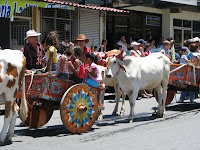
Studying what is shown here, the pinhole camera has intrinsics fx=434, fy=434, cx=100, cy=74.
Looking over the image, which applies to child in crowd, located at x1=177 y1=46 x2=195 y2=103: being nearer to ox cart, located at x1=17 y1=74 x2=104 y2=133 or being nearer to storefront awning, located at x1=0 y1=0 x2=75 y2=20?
ox cart, located at x1=17 y1=74 x2=104 y2=133

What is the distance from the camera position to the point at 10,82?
780 cm

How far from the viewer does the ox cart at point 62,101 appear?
8398mm

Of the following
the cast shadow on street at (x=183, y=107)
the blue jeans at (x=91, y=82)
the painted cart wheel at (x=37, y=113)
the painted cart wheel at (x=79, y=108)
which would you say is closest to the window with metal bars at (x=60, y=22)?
the cast shadow on street at (x=183, y=107)

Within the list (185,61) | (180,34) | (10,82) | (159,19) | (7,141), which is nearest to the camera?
(10,82)

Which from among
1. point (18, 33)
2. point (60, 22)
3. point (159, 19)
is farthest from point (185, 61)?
point (159, 19)

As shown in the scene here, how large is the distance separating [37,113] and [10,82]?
1512 millimetres

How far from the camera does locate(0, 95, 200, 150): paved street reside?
25.7ft

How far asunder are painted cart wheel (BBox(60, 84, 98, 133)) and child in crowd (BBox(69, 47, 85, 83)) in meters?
0.36

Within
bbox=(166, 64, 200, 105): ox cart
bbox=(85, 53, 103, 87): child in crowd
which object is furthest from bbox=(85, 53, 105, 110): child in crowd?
bbox=(166, 64, 200, 105): ox cart

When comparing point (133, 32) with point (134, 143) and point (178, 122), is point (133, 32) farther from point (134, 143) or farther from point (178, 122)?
point (134, 143)

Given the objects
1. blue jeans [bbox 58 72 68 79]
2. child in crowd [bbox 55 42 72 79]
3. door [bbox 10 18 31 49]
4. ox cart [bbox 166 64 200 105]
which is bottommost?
ox cart [bbox 166 64 200 105]

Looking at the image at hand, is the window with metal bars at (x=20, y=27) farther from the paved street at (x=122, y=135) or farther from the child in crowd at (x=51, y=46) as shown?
the child in crowd at (x=51, y=46)

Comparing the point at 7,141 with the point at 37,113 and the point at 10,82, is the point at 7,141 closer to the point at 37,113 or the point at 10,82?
the point at 10,82

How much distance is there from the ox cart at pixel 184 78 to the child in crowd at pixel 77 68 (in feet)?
12.2
